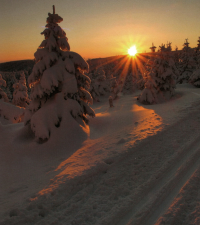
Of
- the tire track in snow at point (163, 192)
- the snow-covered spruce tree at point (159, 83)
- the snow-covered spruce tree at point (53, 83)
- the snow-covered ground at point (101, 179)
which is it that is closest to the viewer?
the tire track in snow at point (163, 192)

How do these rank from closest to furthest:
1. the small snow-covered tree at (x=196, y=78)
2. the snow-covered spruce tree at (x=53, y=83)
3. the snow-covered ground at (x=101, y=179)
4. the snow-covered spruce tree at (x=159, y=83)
A: the snow-covered ground at (x=101, y=179) < the snow-covered spruce tree at (x=53, y=83) < the snow-covered spruce tree at (x=159, y=83) < the small snow-covered tree at (x=196, y=78)

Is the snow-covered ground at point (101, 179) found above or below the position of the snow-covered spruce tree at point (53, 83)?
below

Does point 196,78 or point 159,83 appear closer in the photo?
point 159,83

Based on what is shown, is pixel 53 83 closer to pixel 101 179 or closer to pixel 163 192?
pixel 101 179

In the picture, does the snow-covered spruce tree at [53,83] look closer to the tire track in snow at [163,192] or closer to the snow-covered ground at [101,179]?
the snow-covered ground at [101,179]

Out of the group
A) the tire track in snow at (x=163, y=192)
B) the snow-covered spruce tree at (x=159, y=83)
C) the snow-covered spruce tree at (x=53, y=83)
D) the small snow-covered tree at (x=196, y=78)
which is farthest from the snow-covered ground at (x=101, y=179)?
the small snow-covered tree at (x=196, y=78)

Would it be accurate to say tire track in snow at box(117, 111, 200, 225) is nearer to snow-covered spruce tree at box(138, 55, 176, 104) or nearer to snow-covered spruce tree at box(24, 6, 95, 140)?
snow-covered spruce tree at box(24, 6, 95, 140)

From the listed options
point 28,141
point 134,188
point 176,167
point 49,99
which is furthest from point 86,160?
point 49,99

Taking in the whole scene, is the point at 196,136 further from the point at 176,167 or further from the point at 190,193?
the point at 190,193

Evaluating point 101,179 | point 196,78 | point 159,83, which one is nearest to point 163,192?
point 101,179

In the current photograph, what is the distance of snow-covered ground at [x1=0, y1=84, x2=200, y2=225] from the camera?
3.56m

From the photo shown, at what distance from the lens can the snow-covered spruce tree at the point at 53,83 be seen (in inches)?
325

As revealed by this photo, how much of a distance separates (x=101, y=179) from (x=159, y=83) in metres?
26.5

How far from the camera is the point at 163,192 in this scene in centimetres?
409
